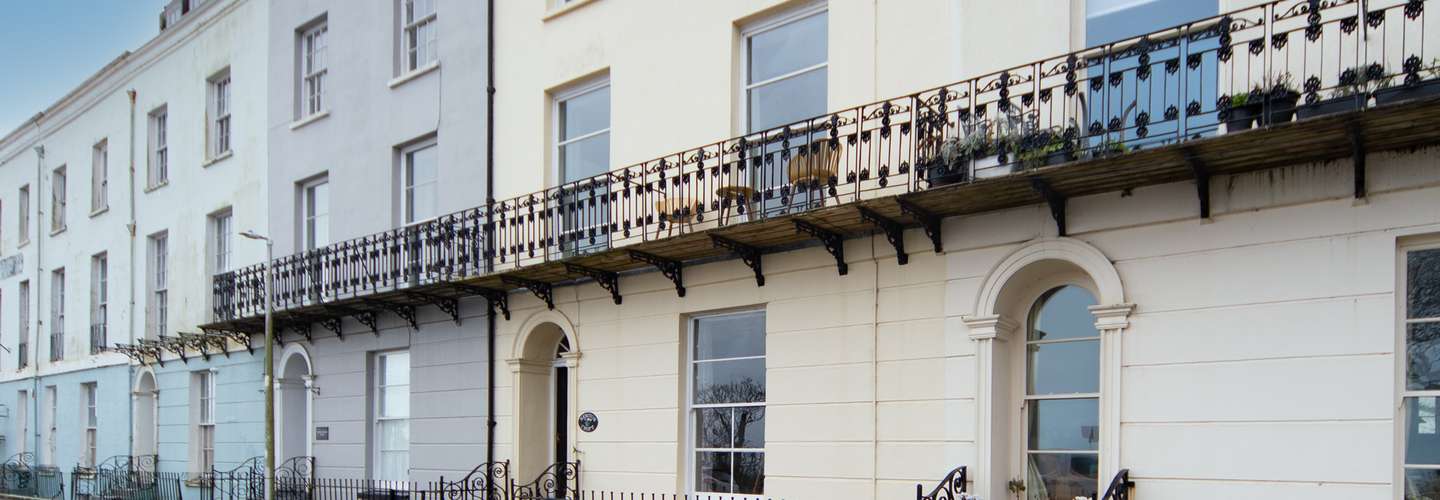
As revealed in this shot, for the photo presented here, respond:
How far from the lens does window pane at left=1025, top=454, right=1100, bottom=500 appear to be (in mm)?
9828

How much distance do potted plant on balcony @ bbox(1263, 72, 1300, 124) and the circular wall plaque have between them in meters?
7.97

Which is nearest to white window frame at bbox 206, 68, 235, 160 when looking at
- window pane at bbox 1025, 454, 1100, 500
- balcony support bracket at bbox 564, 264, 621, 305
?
balcony support bracket at bbox 564, 264, 621, 305

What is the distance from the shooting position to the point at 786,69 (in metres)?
12.4

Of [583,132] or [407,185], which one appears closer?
[583,132]

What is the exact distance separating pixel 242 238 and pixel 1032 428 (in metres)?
14.8

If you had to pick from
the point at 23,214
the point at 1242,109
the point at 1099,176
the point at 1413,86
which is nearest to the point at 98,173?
the point at 23,214

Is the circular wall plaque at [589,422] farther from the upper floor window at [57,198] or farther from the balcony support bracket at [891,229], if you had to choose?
the upper floor window at [57,198]

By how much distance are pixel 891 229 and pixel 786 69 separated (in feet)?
8.59

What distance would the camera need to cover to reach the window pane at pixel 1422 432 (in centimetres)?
802

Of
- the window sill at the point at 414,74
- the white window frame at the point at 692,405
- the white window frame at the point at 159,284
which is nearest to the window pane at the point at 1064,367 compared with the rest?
the white window frame at the point at 692,405

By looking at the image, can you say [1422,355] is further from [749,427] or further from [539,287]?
[539,287]

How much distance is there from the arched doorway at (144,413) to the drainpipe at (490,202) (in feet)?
36.6

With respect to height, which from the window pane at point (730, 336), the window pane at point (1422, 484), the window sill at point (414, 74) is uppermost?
the window sill at point (414, 74)

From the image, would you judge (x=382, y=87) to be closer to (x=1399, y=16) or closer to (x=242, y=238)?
(x=242, y=238)
